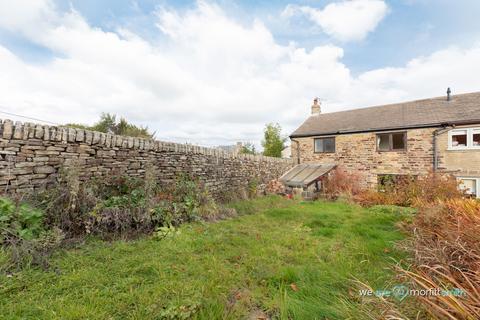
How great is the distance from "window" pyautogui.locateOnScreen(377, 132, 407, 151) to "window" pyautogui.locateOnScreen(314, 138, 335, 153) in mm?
2594

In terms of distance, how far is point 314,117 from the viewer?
17.0m

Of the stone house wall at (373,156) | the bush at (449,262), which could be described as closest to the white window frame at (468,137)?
the stone house wall at (373,156)

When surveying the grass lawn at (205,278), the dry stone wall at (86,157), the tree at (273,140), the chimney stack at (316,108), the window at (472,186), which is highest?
the chimney stack at (316,108)

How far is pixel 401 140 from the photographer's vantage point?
1191 centimetres

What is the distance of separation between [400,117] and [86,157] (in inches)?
604

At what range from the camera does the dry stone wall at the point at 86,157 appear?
3.72 meters

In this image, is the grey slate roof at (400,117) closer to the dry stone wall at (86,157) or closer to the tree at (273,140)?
the tree at (273,140)

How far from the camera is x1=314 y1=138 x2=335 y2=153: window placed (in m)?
14.1

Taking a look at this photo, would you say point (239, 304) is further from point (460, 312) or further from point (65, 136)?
point (65, 136)

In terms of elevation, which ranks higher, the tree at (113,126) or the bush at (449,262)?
the tree at (113,126)

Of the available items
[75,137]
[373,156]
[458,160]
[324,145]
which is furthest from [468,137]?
[75,137]

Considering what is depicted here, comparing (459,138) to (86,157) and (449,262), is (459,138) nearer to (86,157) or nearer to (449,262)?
(449,262)

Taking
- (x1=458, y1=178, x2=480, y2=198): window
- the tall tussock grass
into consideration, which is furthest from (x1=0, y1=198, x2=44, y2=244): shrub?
(x1=458, y1=178, x2=480, y2=198): window

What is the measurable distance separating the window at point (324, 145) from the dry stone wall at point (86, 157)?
28.7 feet
